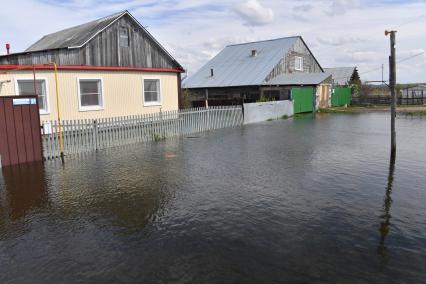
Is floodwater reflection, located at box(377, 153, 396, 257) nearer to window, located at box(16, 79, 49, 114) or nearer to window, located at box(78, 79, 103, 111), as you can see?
window, located at box(78, 79, 103, 111)

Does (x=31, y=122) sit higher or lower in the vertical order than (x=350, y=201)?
higher

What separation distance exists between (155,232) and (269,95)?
27.5 metres

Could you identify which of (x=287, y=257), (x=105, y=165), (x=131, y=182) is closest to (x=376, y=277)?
(x=287, y=257)

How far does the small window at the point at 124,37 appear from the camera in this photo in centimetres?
1827

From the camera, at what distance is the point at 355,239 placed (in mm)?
5980

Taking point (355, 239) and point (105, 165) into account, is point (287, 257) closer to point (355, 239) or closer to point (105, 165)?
point (355, 239)

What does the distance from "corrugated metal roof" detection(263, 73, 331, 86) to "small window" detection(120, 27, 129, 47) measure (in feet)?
51.6

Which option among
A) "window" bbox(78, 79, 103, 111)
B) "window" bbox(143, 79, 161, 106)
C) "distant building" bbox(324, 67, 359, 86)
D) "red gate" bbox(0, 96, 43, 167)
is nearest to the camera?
"red gate" bbox(0, 96, 43, 167)

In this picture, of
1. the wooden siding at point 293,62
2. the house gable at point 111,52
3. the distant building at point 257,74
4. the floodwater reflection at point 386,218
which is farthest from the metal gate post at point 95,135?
the wooden siding at point 293,62

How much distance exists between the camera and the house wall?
1528 cm

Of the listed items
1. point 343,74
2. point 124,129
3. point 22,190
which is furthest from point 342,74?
point 22,190

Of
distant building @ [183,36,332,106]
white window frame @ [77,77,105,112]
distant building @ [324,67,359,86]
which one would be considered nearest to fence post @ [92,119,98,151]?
white window frame @ [77,77,105,112]

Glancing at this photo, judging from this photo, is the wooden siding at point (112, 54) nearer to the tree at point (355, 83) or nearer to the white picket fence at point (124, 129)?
the white picket fence at point (124, 129)

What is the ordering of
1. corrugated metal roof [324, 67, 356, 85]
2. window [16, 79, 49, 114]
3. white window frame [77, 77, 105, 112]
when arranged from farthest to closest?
corrugated metal roof [324, 67, 356, 85]
white window frame [77, 77, 105, 112]
window [16, 79, 49, 114]
